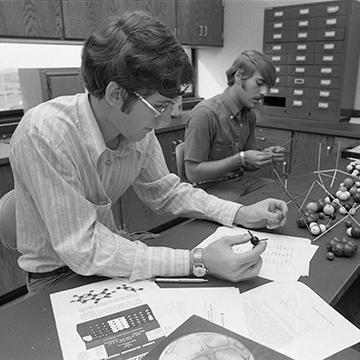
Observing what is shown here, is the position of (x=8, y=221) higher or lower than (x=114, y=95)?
lower

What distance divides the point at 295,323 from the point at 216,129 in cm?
143

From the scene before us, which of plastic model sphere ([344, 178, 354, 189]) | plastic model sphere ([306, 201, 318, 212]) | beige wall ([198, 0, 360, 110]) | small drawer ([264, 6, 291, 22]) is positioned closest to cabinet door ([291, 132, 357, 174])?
beige wall ([198, 0, 360, 110])

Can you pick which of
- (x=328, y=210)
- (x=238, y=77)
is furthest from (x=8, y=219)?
(x=238, y=77)

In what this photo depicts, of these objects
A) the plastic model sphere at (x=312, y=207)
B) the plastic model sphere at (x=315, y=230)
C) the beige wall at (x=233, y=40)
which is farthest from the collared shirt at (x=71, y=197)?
the beige wall at (x=233, y=40)

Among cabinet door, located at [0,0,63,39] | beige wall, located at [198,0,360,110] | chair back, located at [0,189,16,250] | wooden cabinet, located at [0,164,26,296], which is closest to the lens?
chair back, located at [0,189,16,250]

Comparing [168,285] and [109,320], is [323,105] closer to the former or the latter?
[168,285]

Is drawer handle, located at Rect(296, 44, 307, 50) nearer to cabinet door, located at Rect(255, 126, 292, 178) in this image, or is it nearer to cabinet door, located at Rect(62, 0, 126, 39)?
cabinet door, located at Rect(255, 126, 292, 178)

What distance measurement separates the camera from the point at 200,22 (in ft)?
11.3

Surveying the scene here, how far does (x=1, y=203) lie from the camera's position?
3.62 ft

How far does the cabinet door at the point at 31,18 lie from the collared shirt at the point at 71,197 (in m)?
1.53

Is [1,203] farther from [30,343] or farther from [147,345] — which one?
[147,345]

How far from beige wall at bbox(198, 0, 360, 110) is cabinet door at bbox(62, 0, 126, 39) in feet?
4.51

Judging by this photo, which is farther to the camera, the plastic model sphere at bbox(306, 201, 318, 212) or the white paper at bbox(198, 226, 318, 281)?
the plastic model sphere at bbox(306, 201, 318, 212)

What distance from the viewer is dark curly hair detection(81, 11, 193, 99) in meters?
0.88
